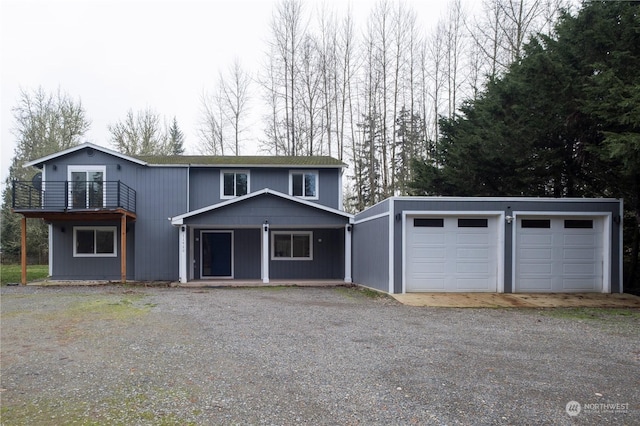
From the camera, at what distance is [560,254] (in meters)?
12.1

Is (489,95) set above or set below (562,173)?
above

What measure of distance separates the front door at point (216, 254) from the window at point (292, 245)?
74.1 inches

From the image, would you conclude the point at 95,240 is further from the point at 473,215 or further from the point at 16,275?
the point at 473,215

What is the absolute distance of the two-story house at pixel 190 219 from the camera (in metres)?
15.7

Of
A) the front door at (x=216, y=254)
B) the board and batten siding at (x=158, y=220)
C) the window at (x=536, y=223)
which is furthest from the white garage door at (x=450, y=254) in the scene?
the board and batten siding at (x=158, y=220)

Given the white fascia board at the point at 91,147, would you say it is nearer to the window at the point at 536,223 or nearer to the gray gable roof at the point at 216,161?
the gray gable roof at the point at 216,161

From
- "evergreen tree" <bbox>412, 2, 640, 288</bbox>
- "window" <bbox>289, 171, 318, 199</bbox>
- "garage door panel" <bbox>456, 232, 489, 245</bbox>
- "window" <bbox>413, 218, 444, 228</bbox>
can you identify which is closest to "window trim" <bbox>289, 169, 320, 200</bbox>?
"window" <bbox>289, 171, 318, 199</bbox>

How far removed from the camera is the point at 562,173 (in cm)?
1440

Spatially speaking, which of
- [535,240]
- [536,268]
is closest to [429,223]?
[535,240]

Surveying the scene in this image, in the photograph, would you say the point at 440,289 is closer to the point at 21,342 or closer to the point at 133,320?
the point at 133,320

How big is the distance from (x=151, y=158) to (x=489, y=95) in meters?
14.3

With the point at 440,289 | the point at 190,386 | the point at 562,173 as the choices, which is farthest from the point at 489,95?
the point at 190,386

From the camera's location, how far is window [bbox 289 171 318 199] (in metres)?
17.8

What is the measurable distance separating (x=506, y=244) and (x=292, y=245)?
856cm
